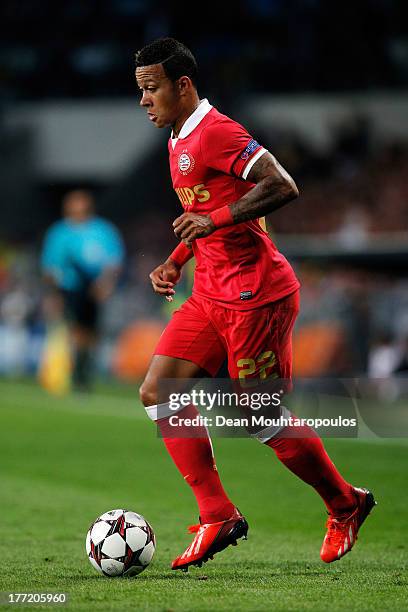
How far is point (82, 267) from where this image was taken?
14.3m

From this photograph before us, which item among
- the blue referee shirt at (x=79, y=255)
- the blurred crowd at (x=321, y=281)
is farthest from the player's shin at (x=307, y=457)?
the blue referee shirt at (x=79, y=255)

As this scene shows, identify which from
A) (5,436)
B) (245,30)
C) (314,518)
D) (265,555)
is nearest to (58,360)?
(5,436)

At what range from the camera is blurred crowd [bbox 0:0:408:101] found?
24797mm

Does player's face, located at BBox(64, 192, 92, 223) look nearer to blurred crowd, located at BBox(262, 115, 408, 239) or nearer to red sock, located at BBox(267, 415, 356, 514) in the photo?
blurred crowd, located at BBox(262, 115, 408, 239)

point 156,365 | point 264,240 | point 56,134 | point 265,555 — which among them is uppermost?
point 264,240

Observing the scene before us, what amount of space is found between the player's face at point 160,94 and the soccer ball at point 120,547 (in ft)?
5.58

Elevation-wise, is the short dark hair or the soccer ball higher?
the short dark hair

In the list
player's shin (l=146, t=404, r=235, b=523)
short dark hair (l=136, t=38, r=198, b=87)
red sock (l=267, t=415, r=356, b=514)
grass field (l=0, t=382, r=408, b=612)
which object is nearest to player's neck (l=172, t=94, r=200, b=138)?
short dark hair (l=136, t=38, r=198, b=87)

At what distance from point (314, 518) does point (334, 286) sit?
7.71 m

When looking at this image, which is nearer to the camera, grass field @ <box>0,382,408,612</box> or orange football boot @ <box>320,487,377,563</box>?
grass field @ <box>0,382,408,612</box>

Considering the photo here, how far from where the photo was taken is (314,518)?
6777 mm

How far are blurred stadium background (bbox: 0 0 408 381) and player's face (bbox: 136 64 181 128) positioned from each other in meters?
12.9

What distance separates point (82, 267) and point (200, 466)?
940 cm

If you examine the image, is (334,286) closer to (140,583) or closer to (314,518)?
(314,518)
